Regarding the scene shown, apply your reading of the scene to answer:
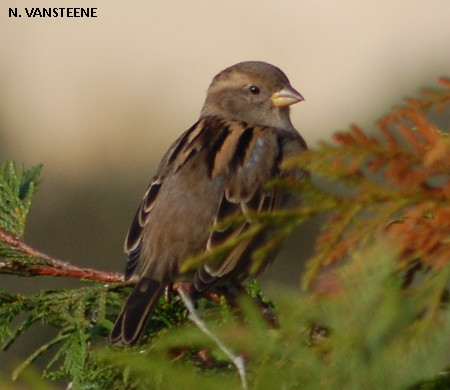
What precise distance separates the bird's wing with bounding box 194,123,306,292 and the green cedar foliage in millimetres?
1261

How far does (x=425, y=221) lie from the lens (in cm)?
119

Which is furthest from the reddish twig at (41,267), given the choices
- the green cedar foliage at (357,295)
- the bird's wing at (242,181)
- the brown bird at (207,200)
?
the bird's wing at (242,181)

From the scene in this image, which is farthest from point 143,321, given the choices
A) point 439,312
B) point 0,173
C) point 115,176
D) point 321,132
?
point 321,132

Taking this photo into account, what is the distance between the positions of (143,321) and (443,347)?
1.36m

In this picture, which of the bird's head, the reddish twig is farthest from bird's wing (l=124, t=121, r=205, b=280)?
the reddish twig

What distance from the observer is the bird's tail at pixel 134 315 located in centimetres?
213

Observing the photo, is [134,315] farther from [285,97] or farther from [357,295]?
[285,97]

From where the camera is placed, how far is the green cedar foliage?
87 cm

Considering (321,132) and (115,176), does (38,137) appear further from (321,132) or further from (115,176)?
(321,132)

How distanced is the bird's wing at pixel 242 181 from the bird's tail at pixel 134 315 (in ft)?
1.42

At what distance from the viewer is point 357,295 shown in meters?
0.89

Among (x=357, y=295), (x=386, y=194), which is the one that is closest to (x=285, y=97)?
(x=386, y=194)

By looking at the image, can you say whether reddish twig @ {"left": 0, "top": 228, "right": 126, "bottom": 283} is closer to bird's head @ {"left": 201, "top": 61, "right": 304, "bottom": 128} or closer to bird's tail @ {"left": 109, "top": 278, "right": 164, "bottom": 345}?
bird's tail @ {"left": 109, "top": 278, "right": 164, "bottom": 345}

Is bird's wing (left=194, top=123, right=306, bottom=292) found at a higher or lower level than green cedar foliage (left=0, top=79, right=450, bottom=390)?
lower
